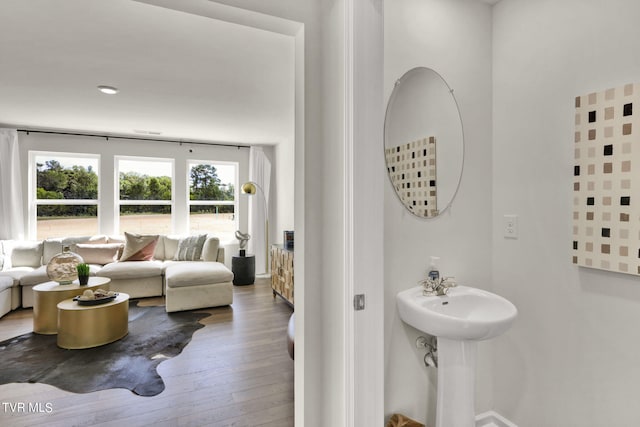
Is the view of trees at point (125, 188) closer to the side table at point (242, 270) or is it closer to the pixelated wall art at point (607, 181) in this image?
the side table at point (242, 270)

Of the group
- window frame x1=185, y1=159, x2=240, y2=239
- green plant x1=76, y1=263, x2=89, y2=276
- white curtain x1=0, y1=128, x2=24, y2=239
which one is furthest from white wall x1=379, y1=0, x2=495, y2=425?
white curtain x1=0, y1=128, x2=24, y2=239

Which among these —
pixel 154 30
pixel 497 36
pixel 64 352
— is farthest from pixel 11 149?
pixel 497 36

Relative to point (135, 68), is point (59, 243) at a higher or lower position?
lower

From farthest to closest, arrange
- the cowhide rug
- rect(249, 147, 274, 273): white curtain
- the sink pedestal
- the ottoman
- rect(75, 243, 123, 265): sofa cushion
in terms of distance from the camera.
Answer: rect(249, 147, 274, 273): white curtain
rect(75, 243, 123, 265): sofa cushion
the ottoman
the cowhide rug
the sink pedestal

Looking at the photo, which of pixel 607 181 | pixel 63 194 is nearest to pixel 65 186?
pixel 63 194

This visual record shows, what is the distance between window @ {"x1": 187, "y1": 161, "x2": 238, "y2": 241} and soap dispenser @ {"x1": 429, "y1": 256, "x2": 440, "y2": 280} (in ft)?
16.9

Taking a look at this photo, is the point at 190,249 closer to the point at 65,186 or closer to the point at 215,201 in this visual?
the point at 215,201

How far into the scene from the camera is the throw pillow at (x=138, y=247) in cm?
515

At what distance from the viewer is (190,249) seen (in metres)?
5.42

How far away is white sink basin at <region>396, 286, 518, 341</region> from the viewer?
1.35 meters

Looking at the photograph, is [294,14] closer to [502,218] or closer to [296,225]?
[296,225]

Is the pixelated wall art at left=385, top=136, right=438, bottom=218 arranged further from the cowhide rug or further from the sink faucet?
the cowhide rug

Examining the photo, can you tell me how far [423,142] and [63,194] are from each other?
577 cm

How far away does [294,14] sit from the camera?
4.82 feet
